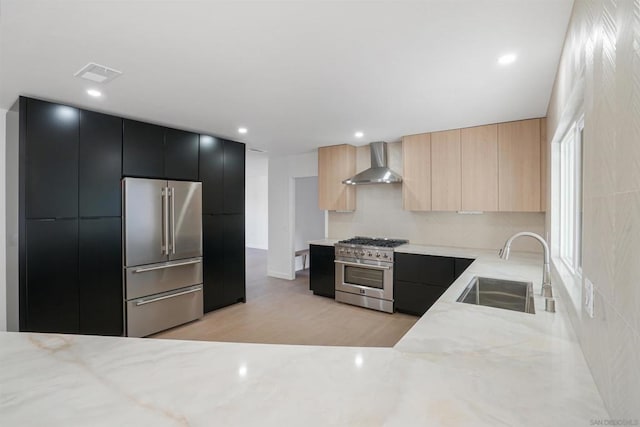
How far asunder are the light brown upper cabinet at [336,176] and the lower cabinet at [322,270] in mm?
748

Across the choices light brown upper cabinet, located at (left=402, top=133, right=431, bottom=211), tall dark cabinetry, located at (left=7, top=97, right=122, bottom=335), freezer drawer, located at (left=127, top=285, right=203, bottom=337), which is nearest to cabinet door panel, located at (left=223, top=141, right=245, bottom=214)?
freezer drawer, located at (left=127, top=285, right=203, bottom=337)

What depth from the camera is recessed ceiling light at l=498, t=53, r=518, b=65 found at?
1885 mm

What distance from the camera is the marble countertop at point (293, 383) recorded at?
2.20ft

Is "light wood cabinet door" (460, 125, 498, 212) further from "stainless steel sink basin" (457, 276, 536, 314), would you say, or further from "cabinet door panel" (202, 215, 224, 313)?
"cabinet door panel" (202, 215, 224, 313)

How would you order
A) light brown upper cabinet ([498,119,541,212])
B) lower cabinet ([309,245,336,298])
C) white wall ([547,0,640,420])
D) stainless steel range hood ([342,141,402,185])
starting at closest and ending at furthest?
white wall ([547,0,640,420])
light brown upper cabinet ([498,119,541,212])
stainless steel range hood ([342,141,402,185])
lower cabinet ([309,245,336,298])

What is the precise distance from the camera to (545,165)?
10.2 feet

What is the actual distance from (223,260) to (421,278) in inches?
107

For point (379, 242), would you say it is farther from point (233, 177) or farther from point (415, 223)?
point (233, 177)

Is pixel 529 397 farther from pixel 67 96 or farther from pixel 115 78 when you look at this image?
pixel 67 96

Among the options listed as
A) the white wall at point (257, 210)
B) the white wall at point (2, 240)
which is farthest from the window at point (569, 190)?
the white wall at point (257, 210)

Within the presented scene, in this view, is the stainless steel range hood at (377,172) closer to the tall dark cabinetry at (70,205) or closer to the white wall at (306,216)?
the tall dark cabinetry at (70,205)

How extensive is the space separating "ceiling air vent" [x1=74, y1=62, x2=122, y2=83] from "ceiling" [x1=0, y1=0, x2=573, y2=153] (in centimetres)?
5

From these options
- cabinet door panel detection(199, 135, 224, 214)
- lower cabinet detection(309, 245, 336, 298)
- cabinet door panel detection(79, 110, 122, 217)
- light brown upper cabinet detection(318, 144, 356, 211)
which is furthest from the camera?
light brown upper cabinet detection(318, 144, 356, 211)

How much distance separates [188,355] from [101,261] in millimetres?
2780
